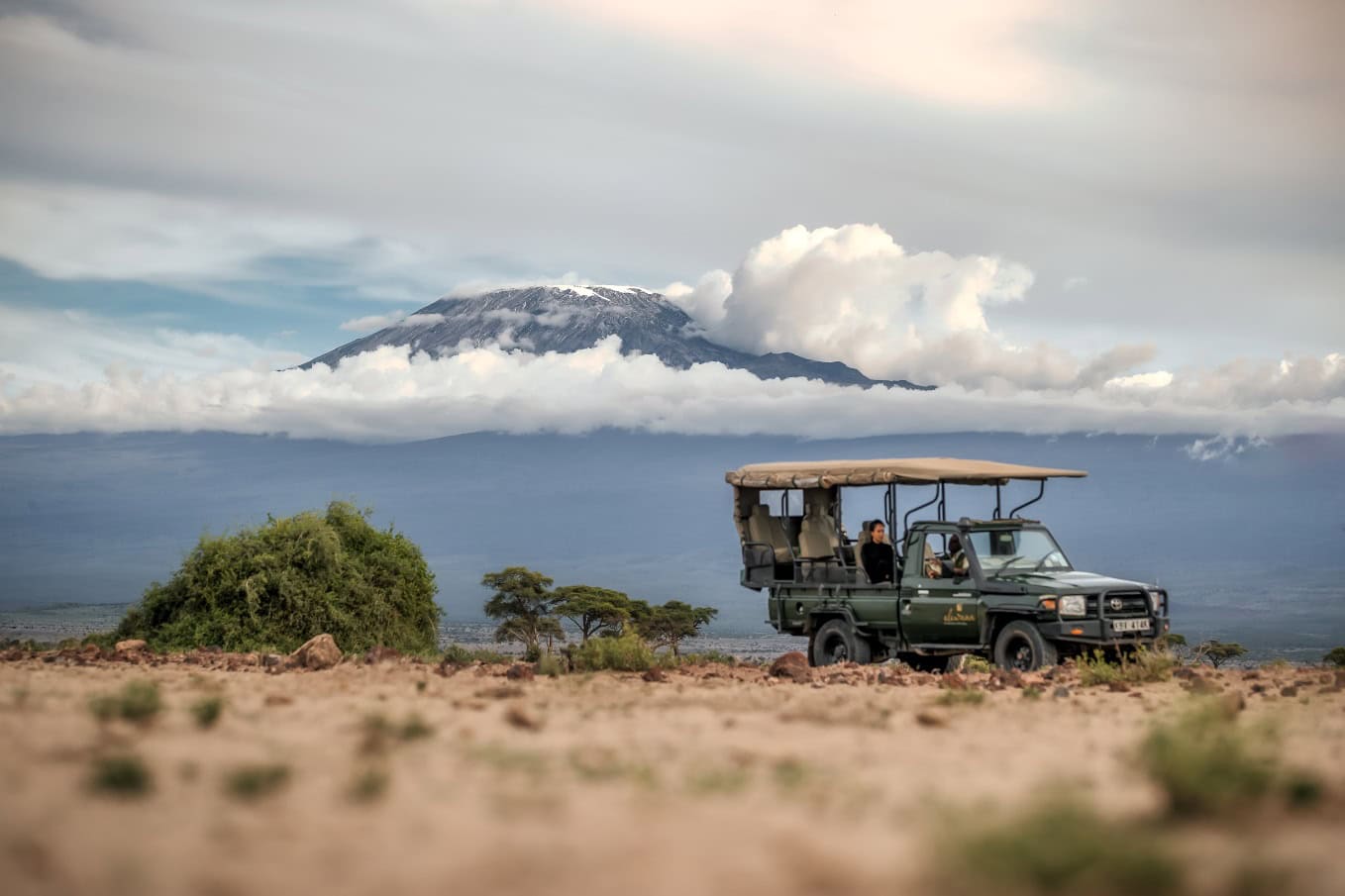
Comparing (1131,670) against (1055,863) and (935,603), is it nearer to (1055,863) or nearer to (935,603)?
(935,603)

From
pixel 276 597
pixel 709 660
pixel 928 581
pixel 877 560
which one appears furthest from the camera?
pixel 276 597

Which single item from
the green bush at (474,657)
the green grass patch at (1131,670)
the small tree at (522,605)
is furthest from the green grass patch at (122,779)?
the small tree at (522,605)

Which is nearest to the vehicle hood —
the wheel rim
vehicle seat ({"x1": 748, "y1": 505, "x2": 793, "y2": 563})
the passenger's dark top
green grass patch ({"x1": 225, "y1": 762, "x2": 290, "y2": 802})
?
the wheel rim

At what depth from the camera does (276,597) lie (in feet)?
84.6

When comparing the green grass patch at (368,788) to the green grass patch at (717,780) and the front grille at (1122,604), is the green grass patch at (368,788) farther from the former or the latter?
the front grille at (1122,604)

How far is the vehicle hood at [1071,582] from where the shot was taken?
1745 centimetres

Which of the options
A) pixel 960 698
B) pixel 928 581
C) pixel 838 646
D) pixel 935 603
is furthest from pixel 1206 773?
pixel 838 646

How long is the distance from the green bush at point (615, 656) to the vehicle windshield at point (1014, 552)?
4798 millimetres

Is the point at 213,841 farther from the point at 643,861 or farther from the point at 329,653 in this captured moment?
the point at 329,653

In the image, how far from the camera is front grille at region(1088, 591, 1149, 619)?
57.1ft

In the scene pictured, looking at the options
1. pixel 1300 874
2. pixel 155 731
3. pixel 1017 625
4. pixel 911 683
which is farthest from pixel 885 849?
pixel 1017 625

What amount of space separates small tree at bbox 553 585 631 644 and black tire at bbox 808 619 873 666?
1731 inches

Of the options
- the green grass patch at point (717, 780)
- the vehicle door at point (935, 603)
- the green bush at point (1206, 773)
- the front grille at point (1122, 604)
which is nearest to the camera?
the green bush at point (1206, 773)

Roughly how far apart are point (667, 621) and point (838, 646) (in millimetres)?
49183
